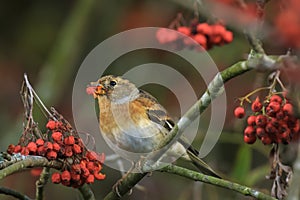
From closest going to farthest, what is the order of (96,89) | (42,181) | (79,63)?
1. (42,181)
2. (96,89)
3. (79,63)

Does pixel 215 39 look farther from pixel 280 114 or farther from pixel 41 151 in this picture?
pixel 41 151

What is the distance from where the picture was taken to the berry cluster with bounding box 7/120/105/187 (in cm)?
332

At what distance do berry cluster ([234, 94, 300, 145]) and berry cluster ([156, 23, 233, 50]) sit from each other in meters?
0.76

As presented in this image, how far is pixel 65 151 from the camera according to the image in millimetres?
3363

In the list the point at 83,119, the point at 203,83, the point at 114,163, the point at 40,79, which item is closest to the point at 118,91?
the point at 114,163

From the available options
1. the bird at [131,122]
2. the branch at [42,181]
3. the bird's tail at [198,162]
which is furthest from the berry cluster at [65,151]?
the bird's tail at [198,162]

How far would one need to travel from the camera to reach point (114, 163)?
471 centimetres

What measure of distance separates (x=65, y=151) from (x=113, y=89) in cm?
134

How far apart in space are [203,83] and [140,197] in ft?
4.10

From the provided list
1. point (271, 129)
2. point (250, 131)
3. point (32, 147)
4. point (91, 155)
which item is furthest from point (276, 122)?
point (32, 147)

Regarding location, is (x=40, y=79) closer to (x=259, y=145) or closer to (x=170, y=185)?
(x=170, y=185)

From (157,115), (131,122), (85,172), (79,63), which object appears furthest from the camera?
(79,63)

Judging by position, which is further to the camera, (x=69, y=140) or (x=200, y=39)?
(x=200, y=39)

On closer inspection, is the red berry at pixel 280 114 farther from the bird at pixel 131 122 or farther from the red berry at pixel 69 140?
the bird at pixel 131 122
